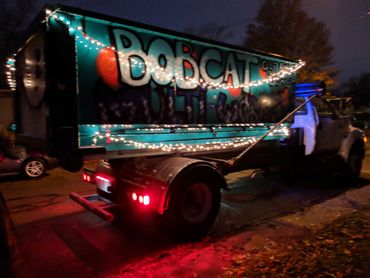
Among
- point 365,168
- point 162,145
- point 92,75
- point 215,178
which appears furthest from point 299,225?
point 365,168

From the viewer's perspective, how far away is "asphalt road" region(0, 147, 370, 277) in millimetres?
4219

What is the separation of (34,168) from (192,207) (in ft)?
20.4

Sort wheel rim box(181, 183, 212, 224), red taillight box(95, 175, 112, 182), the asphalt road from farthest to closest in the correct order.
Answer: red taillight box(95, 175, 112, 182) → wheel rim box(181, 183, 212, 224) → the asphalt road

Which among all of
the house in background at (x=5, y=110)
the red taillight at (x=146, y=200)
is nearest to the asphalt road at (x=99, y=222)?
the red taillight at (x=146, y=200)

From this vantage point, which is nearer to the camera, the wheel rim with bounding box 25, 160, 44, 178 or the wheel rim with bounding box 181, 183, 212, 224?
the wheel rim with bounding box 181, 183, 212, 224

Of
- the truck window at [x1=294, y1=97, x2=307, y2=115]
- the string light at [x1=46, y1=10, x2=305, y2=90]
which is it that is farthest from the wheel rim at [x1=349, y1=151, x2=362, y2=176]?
the string light at [x1=46, y1=10, x2=305, y2=90]

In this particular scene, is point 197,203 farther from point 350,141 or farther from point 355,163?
point 355,163

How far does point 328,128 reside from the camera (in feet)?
26.6

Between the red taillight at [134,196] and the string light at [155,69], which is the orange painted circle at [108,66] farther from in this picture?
the red taillight at [134,196]

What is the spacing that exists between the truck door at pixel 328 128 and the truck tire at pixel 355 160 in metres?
0.54

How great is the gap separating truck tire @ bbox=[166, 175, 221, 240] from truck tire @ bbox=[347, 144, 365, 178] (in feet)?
17.1

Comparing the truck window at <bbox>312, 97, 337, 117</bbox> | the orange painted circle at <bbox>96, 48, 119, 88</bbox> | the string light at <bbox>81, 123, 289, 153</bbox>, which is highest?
the orange painted circle at <bbox>96, 48, 119, 88</bbox>

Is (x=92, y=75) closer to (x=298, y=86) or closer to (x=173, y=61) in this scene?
A: (x=173, y=61)

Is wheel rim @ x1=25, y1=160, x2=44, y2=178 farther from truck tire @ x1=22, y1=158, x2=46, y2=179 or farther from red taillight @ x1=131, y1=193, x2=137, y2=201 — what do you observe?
red taillight @ x1=131, y1=193, x2=137, y2=201
